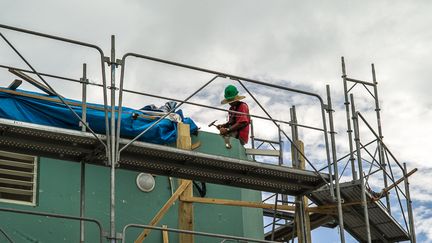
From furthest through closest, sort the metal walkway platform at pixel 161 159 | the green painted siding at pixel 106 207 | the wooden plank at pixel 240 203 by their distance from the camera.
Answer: the wooden plank at pixel 240 203
the green painted siding at pixel 106 207
the metal walkway platform at pixel 161 159

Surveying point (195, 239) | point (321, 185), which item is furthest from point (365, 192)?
point (195, 239)

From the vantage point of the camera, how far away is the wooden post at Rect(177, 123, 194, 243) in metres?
14.2

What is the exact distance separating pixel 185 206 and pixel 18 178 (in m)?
2.84

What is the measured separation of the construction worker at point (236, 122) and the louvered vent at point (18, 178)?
11.0 feet

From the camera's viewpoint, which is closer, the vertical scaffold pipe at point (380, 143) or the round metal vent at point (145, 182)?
the round metal vent at point (145, 182)

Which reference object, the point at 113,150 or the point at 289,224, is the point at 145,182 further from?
the point at 113,150

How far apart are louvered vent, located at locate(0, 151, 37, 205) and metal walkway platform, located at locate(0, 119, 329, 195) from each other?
1.99 meters

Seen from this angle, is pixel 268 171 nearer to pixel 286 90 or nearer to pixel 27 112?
pixel 286 90

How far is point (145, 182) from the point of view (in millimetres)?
15211

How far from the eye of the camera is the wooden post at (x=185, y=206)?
1419cm

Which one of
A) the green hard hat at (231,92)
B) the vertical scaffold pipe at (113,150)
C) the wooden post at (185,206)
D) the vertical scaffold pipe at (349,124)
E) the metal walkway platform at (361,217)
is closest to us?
the vertical scaffold pipe at (113,150)

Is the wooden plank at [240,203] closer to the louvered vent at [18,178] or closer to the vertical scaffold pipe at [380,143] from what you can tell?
the vertical scaffold pipe at [380,143]

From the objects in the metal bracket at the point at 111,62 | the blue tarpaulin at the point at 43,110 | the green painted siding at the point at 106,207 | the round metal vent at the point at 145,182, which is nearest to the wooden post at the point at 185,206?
the round metal vent at the point at 145,182

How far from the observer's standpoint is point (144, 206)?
1509cm
